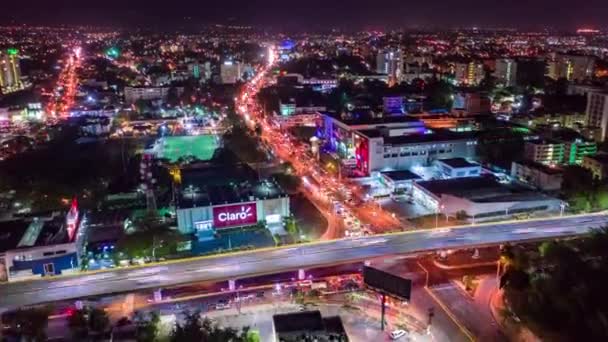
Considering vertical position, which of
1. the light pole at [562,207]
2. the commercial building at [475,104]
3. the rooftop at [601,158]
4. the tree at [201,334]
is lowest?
the light pole at [562,207]

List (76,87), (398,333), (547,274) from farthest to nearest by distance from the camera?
(76,87) → (547,274) → (398,333)

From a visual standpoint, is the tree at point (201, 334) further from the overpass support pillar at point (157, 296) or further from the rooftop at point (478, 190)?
the rooftop at point (478, 190)

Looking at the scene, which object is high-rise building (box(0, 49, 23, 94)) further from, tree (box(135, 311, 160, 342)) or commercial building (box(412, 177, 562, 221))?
commercial building (box(412, 177, 562, 221))

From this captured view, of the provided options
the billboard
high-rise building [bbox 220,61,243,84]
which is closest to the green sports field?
the billboard

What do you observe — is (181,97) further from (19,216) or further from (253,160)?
(19,216)

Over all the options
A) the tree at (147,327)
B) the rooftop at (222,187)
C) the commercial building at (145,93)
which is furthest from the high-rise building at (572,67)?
the tree at (147,327)

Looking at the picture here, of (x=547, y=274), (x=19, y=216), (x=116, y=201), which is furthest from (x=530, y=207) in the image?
(x=19, y=216)
